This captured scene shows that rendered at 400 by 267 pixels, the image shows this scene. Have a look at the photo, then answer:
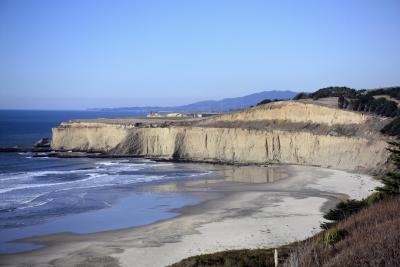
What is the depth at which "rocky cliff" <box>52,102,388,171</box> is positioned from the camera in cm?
4412

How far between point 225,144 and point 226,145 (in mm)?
259

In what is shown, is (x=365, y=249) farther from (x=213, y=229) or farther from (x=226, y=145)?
(x=226, y=145)

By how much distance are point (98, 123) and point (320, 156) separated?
33.2 metres

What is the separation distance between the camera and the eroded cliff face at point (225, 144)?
43562 millimetres

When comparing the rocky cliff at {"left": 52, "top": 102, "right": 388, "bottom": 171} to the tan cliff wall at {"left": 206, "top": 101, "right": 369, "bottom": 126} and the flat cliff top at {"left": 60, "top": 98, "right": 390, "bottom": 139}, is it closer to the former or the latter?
the tan cliff wall at {"left": 206, "top": 101, "right": 369, "bottom": 126}

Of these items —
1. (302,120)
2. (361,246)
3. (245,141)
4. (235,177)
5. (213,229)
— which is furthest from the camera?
(245,141)

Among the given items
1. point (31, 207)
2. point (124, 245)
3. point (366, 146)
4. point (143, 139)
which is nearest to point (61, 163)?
point (143, 139)

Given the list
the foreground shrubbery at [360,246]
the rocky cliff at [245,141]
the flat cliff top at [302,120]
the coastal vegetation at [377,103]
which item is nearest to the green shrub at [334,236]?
the foreground shrubbery at [360,246]

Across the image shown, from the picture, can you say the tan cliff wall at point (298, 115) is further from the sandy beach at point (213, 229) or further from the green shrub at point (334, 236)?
the green shrub at point (334, 236)

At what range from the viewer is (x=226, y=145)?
55312 millimetres

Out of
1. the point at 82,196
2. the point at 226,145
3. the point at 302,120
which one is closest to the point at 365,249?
the point at 82,196

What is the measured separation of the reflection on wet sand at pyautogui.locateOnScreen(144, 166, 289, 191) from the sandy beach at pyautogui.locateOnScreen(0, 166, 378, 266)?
496 mm

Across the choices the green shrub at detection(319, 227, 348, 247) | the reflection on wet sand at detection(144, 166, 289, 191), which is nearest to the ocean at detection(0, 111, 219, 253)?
the reflection on wet sand at detection(144, 166, 289, 191)

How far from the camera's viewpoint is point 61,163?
53.9m
